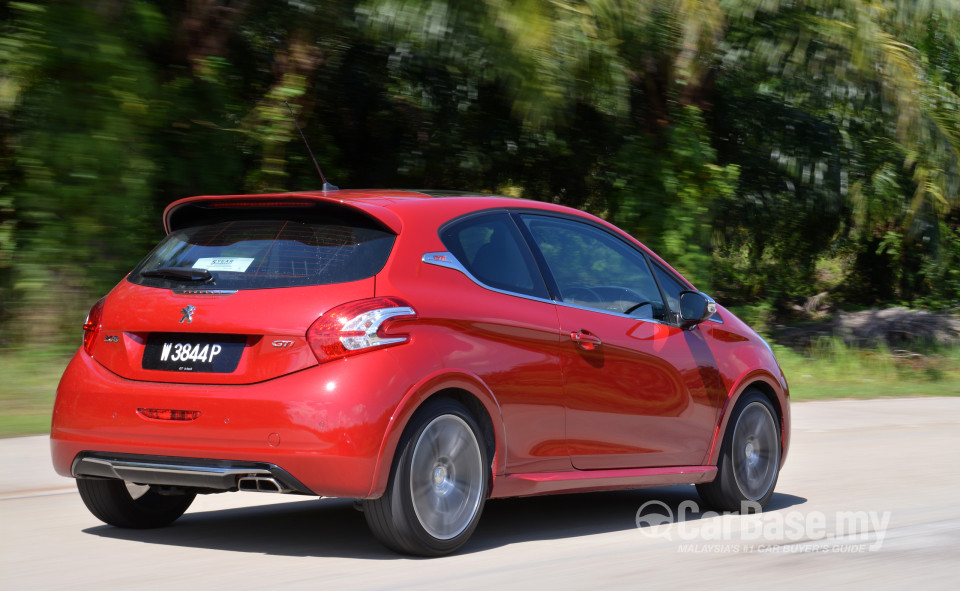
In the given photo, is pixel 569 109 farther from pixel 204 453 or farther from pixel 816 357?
pixel 204 453

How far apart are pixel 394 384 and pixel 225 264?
980 millimetres

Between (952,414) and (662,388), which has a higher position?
(662,388)

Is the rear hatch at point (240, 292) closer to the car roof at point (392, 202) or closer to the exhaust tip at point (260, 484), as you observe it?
the car roof at point (392, 202)

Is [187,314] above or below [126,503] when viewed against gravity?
above

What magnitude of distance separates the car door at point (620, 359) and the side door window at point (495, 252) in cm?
11

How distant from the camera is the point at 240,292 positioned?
5.05m

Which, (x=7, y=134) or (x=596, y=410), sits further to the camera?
(x=7, y=134)

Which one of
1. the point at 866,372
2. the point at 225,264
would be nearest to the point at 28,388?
the point at 225,264

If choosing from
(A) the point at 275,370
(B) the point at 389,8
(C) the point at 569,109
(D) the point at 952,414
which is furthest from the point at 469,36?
(A) the point at 275,370

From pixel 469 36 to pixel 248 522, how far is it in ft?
25.7

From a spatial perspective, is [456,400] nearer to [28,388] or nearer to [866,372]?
[28,388]

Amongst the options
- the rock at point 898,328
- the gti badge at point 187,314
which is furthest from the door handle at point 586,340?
the rock at point 898,328

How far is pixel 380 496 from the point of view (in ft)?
15.9

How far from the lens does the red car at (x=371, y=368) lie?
15.8 ft
